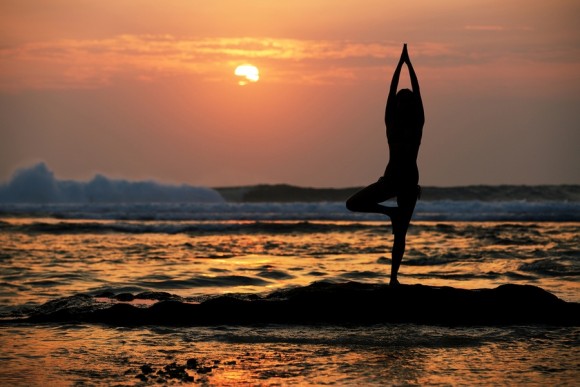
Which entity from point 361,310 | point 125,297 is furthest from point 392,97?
point 125,297

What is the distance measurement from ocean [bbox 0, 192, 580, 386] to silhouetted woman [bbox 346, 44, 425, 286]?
4.38 feet

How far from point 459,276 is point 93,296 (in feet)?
19.8

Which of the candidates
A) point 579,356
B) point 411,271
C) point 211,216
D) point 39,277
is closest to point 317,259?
point 411,271

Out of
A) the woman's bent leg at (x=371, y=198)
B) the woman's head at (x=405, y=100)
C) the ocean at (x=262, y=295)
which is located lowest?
the ocean at (x=262, y=295)

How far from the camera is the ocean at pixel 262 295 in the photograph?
6684mm

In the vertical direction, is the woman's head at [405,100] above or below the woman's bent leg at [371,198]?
above

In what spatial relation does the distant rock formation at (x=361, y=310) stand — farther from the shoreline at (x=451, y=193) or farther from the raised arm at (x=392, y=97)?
the shoreline at (x=451, y=193)

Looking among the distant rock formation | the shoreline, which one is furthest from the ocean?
the shoreline

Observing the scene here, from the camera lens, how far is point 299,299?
9.22m

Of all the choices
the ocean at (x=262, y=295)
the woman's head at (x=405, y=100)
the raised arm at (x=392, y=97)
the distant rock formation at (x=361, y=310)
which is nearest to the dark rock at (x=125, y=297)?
the ocean at (x=262, y=295)

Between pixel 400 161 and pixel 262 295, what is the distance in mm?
2558

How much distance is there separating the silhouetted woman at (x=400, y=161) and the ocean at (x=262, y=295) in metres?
1.33

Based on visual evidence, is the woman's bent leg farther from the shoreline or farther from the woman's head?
the shoreline

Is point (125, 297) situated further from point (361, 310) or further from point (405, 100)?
point (405, 100)
